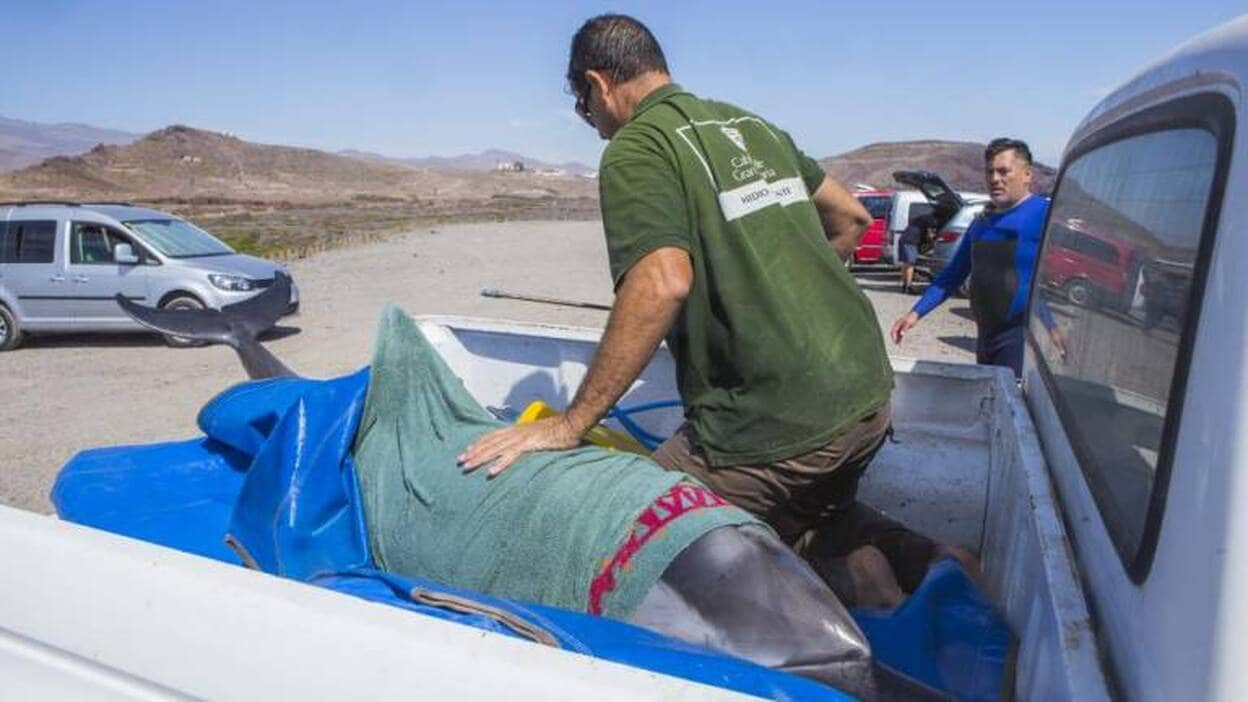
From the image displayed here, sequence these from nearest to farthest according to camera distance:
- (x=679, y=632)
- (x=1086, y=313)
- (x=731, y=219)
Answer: (x=679, y=632) → (x=1086, y=313) → (x=731, y=219)

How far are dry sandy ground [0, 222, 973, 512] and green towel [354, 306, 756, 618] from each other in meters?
4.41

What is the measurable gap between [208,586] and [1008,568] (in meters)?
1.73

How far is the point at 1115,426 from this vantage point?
1.64 metres

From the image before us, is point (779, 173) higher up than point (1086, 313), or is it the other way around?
point (779, 173)

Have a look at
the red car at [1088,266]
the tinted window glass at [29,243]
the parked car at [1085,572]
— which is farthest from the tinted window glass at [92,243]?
the red car at [1088,266]

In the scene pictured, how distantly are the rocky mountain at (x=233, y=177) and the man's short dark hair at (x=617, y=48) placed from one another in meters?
72.0

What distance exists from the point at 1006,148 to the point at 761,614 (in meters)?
3.74

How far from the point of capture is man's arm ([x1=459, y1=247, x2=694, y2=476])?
2.26 meters

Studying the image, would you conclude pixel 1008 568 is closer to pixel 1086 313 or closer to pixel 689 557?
pixel 1086 313

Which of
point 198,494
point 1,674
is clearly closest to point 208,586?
point 1,674

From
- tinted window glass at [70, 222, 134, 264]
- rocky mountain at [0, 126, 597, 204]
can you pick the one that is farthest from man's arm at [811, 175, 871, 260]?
rocky mountain at [0, 126, 597, 204]

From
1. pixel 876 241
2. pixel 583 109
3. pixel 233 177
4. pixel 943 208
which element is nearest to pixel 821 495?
pixel 583 109

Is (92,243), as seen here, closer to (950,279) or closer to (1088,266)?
(950,279)

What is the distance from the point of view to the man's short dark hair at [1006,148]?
4.81 meters
